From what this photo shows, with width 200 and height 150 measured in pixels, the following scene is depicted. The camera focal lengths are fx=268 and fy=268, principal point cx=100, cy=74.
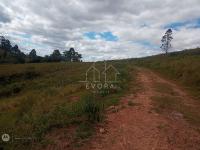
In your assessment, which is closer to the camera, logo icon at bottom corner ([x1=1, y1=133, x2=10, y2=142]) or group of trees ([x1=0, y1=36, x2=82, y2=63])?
logo icon at bottom corner ([x1=1, y1=133, x2=10, y2=142])

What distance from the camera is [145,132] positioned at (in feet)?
26.6

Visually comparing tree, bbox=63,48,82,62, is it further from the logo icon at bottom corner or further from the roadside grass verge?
the logo icon at bottom corner

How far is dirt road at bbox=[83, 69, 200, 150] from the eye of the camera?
7207 mm

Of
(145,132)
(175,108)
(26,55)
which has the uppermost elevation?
→ (26,55)

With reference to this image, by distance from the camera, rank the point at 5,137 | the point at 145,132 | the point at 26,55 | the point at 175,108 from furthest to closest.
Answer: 1. the point at 26,55
2. the point at 175,108
3. the point at 5,137
4. the point at 145,132

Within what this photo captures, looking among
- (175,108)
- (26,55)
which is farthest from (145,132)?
(26,55)

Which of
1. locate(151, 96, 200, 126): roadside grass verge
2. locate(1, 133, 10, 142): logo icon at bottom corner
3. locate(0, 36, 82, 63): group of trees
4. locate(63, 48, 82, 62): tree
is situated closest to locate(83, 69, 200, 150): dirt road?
locate(151, 96, 200, 126): roadside grass verge

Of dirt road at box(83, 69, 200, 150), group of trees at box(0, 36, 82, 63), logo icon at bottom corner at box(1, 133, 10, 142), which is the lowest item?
logo icon at bottom corner at box(1, 133, 10, 142)

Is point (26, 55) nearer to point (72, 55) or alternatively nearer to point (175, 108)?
point (72, 55)

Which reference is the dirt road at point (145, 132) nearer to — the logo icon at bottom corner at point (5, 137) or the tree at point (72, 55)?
the logo icon at bottom corner at point (5, 137)

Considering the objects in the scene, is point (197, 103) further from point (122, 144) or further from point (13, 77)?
point (13, 77)

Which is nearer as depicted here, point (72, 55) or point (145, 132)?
point (145, 132)

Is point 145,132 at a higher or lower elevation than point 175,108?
lower

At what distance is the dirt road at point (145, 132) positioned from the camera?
7207mm
